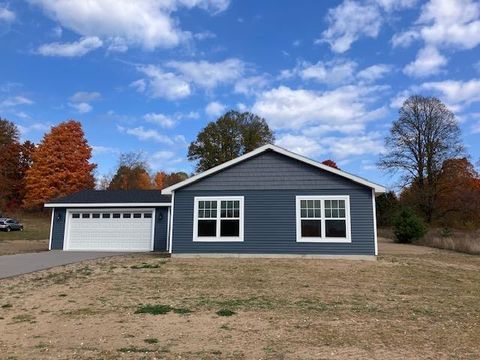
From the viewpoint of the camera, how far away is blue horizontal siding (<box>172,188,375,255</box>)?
1705 cm

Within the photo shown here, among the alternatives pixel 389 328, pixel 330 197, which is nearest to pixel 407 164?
pixel 330 197

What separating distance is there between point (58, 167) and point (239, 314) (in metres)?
48.9

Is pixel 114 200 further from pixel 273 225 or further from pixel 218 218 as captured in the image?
pixel 273 225

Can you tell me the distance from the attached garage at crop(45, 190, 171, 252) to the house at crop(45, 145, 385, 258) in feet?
16.3

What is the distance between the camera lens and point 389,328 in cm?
718

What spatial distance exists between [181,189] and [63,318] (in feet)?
35.1

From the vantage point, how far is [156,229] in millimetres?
22781

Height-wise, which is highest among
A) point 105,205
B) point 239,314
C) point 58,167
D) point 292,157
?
point 58,167

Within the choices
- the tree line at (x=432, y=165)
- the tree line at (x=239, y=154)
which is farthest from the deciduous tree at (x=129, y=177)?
the tree line at (x=432, y=165)

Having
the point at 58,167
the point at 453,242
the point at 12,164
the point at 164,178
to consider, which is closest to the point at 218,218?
the point at 453,242

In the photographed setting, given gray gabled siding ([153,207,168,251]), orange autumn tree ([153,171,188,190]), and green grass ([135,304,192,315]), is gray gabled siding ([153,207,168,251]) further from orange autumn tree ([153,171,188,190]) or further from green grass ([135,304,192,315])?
orange autumn tree ([153,171,188,190])

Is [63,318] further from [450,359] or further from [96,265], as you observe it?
[96,265]

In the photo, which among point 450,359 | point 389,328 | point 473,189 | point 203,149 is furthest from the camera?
point 203,149

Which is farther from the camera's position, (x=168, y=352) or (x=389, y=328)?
(x=389, y=328)
